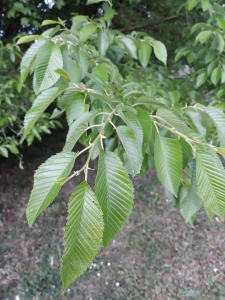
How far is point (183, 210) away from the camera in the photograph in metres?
0.83

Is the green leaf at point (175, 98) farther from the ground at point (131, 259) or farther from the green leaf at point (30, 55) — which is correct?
the ground at point (131, 259)

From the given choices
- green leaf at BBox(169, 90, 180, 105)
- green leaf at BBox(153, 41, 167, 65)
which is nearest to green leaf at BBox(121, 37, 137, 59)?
green leaf at BBox(153, 41, 167, 65)

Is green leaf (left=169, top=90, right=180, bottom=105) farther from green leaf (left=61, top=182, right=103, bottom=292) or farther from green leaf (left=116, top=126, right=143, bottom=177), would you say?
green leaf (left=61, top=182, right=103, bottom=292)

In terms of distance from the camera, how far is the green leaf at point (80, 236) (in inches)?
14.3

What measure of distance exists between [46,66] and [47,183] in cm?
43

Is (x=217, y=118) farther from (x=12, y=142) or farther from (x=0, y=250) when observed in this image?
(x=0, y=250)

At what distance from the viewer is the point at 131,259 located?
2367 millimetres

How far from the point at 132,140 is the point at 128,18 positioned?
2918 millimetres

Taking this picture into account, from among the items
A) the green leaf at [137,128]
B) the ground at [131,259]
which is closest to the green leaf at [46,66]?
the green leaf at [137,128]

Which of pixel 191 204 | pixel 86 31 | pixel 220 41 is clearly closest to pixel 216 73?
pixel 220 41

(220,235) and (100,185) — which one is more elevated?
(100,185)

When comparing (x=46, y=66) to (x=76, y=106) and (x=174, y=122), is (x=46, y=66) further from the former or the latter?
(x=174, y=122)

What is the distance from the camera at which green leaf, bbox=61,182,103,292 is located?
0.36 metres

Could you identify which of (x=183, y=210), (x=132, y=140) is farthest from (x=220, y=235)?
(x=132, y=140)
